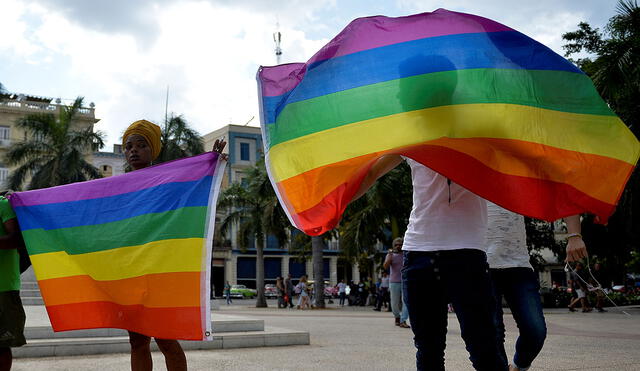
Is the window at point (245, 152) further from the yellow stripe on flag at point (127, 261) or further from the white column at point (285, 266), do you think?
the yellow stripe on flag at point (127, 261)

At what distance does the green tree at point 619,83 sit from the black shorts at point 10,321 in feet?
48.4

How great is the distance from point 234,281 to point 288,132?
2271 inches

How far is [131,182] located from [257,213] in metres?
29.8

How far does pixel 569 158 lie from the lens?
317cm

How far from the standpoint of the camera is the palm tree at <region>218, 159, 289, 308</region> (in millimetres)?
30250

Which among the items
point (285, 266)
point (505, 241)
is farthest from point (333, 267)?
point (505, 241)

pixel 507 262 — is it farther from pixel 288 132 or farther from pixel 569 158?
pixel 288 132

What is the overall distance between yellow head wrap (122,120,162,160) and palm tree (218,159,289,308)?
24.8 meters

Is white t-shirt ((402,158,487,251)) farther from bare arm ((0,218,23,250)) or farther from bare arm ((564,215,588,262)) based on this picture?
bare arm ((0,218,23,250))

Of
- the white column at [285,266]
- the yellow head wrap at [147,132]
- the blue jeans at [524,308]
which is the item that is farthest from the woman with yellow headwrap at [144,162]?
the white column at [285,266]

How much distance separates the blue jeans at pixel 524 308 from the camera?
4.01 metres

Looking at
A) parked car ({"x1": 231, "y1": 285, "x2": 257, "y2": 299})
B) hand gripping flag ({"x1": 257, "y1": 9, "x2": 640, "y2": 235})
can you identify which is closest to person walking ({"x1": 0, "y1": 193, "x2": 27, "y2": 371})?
hand gripping flag ({"x1": 257, "y1": 9, "x2": 640, "y2": 235})

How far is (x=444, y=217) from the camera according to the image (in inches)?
121

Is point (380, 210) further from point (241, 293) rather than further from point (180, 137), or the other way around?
point (241, 293)
